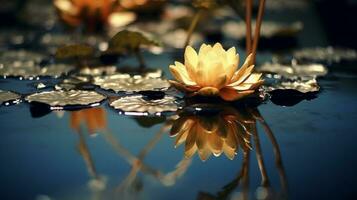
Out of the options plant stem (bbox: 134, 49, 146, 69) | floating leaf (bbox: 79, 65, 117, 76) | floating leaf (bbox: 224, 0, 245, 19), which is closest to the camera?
floating leaf (bbox: 224, 0, 245, 19)

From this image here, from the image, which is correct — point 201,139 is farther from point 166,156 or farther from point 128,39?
point 128,39

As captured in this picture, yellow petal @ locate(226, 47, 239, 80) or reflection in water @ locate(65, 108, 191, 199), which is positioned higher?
yellow petal @ locate(226, 47, 239, 80)

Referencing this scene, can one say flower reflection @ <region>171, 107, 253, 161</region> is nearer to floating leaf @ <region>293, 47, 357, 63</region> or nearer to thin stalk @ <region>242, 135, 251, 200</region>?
thin stalk @ <region>242, 135, 251, 200</region>

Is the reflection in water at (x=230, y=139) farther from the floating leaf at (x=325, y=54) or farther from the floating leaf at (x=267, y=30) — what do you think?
the floating leaf at (x=267, y=30)

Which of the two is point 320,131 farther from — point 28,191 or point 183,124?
point 28,191

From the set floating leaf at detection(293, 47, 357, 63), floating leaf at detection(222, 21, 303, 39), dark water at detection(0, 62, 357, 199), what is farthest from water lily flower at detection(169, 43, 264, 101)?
floating leaf at detection(222, 21, 303, 39)

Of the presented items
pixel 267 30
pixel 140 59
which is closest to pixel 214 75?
pixel 140 59

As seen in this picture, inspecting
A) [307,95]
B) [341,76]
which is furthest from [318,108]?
[341,76]
